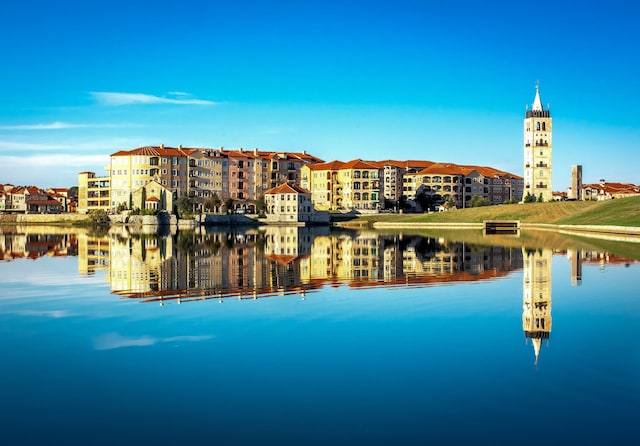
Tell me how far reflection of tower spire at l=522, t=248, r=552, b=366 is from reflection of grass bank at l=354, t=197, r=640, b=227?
4702 cm

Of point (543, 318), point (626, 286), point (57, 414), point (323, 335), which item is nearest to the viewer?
point (57, 414)

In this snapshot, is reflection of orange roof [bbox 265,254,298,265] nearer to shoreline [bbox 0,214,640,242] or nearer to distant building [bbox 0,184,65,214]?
shoreline [bbox 0,214,640,242]

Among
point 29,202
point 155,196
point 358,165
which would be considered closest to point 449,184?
point 358,165

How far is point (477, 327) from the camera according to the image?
1716 centimetres

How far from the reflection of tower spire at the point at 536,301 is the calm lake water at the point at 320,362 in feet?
0.28

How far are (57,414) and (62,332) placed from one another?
263 inches

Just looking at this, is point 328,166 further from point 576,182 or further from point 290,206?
point 576,182

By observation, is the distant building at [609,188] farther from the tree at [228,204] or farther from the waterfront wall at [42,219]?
the waterfront wall at [42,219]

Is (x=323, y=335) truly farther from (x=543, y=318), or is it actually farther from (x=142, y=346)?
(x=543, y=318)

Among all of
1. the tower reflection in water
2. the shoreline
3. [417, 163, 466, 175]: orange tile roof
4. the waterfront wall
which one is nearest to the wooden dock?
the shoreline

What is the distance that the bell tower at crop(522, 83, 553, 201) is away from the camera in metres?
127

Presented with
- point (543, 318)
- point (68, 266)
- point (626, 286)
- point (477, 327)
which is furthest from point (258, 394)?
point (68, 266)

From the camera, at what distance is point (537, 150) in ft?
417

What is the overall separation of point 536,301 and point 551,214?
85.4 metres
